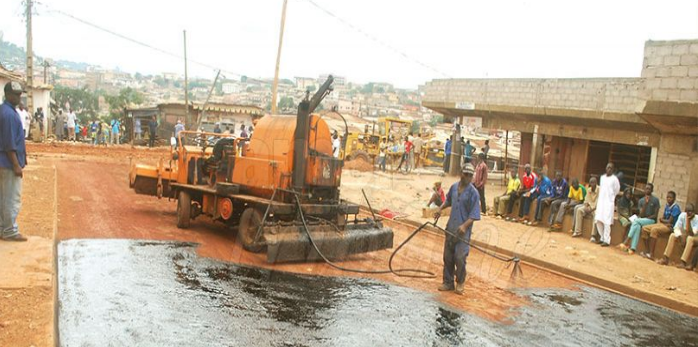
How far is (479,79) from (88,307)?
2145cm

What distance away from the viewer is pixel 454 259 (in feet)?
29.5

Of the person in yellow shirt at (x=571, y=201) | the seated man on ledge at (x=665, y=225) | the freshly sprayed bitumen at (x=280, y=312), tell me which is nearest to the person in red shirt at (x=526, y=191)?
the person in yellow shirt at (x=571, y=201)

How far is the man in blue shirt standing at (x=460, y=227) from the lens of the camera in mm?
8875

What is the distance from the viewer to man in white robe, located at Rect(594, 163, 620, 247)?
13438 millimetres

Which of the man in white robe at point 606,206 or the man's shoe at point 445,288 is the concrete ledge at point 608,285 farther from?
the man's shoe at point 445,288

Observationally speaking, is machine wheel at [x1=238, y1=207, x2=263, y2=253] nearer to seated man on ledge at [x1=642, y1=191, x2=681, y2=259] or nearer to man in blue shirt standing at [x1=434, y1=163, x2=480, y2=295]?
man in blue shirt standing at [x1=434, y1=163, x2=480, y2=295]

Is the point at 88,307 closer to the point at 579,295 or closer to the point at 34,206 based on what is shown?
the point at 34,206

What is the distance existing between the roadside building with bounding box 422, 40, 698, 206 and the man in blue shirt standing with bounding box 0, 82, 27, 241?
12.3 metres

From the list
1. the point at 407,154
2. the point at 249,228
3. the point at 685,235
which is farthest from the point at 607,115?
the point at 249,228

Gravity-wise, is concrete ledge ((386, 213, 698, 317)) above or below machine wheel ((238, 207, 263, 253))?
below

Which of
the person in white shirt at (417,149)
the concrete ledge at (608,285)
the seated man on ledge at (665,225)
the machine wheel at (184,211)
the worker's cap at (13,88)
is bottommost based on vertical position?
the concrete ledge at (608,285)

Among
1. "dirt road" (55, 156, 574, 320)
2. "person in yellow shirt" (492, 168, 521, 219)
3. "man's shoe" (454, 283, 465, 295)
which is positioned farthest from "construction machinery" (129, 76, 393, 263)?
"person in yellow shirt" (492, 168, 521, 219)

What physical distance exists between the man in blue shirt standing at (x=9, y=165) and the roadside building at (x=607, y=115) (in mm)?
12286

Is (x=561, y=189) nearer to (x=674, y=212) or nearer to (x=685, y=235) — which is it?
(x=674, y=212)
